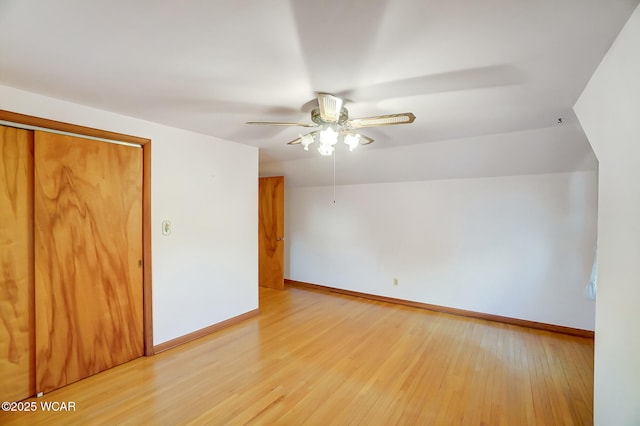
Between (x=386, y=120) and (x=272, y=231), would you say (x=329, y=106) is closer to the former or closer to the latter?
(x=386, y=120)

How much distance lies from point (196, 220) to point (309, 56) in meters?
2.27

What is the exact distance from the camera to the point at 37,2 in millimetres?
1131

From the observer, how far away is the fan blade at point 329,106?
185 centimetres

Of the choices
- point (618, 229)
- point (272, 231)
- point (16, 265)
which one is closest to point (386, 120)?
point (618, 229)

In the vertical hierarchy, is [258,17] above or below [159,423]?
above

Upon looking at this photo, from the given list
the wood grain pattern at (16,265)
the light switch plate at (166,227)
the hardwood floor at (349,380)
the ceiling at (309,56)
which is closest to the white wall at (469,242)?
the hardwood floor at (349,380)

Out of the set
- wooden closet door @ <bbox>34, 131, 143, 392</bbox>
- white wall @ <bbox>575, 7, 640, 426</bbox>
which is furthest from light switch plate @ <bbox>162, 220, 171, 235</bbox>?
white wall @ <bbox>575, 7, 640, 426</bbox>

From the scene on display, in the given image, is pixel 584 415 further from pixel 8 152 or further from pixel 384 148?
pixel 8 152

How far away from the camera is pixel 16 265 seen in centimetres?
204

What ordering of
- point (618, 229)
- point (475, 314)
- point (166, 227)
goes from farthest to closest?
1. point (475, 314)
2. point (166, 227)
3. point (618, 229)

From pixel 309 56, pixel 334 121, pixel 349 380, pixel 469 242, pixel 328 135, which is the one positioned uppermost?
pixel 309 56

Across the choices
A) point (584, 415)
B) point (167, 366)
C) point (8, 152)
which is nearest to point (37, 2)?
point (8, 152)

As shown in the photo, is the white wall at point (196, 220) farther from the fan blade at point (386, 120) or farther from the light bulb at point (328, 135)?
the fan blade at point (386, 120)

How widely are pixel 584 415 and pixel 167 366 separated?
3.30 m
